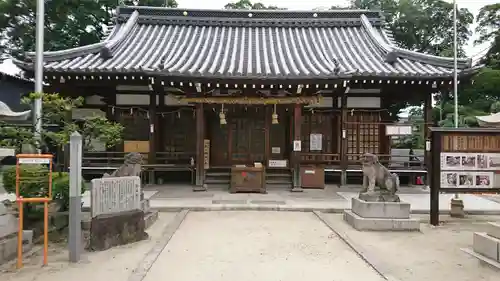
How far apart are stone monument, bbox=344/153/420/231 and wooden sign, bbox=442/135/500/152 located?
1522mm

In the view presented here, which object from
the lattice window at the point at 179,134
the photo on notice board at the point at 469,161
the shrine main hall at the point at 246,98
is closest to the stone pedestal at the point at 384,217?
the photo on notice board at the point at 469,161

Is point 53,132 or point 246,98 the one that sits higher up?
point 246,98

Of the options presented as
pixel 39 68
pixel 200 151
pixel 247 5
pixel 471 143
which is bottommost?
pixel 200 151

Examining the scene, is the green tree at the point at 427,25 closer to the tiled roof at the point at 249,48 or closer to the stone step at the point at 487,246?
the tiled roof at the point at 249,48

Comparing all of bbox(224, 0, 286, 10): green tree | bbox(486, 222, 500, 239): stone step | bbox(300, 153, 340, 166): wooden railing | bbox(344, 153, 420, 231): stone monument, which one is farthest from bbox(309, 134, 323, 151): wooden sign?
bbox(224, 0, 286, 10): green tree

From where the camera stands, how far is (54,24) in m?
22.7

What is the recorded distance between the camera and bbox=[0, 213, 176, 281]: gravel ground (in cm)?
480

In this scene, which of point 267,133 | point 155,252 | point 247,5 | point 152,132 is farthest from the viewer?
point 247,5

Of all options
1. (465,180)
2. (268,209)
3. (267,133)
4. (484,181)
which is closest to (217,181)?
(267,133)

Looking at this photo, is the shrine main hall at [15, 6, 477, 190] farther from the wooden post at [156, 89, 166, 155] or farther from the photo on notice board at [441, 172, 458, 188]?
the photo on notice board at [441, 172, 458, 188]

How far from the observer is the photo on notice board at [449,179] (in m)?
8.13

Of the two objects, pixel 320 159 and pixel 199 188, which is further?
pixel 320 159

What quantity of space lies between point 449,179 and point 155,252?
6.37m

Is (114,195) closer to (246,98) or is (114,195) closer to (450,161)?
(450,161)
